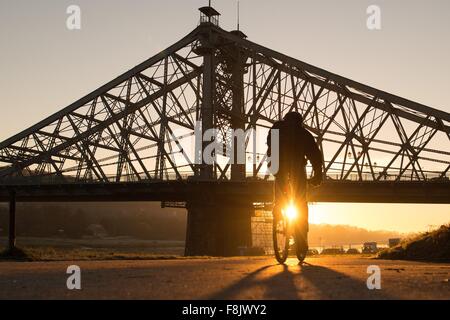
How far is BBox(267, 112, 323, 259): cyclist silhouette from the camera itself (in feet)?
33.2

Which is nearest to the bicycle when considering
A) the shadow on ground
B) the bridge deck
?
the shadow on ground

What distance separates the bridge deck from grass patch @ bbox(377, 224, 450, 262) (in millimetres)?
30087

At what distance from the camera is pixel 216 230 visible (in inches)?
2137

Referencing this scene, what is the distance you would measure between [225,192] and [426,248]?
36133 millimetres

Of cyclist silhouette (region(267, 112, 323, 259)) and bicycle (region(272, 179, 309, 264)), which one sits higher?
cyclist silhouette (region(267, 112, 323, 259))

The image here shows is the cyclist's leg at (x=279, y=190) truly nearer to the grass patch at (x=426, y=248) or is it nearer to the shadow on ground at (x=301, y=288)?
the shadow on ground at (x=301, y=288)

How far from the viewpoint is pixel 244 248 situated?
51.7 m

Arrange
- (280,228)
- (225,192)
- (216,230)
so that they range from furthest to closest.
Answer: (216,230) → (225,192) → (280,228)

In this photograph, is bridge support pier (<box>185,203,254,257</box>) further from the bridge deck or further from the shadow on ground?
the shadow on ground

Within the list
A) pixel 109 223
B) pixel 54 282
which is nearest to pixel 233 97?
pixel 54 282

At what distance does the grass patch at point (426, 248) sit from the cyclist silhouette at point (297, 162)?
7.94 metres

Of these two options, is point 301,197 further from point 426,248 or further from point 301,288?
point 426,248

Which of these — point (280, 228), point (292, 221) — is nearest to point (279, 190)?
point (292, 221)

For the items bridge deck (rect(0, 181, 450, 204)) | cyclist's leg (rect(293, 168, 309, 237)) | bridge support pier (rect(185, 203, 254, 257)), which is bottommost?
bridge support pier (rect(185, 203, 254, 257))
